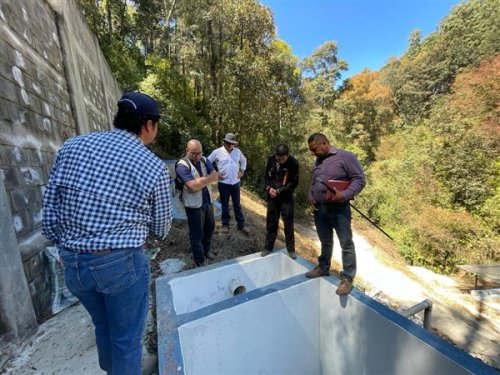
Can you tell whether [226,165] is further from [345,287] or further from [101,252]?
[101,252]

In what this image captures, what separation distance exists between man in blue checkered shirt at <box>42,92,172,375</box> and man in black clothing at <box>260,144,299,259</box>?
6.75 ft

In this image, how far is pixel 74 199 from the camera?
3.84ft

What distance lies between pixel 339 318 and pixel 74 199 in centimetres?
270

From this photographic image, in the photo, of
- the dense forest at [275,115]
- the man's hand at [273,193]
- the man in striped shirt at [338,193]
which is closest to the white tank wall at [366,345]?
the man in striped shirt at [338,193]

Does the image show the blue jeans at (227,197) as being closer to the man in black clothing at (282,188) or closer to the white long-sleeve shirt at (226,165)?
the white long-sleeve shirt at (226,165)

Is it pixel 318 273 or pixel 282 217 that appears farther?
pixel 282 217

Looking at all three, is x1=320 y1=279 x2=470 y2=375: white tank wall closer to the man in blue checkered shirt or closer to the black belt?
the man in blue checkered shirt

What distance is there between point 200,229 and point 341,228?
1.58m

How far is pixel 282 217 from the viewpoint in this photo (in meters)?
3.35

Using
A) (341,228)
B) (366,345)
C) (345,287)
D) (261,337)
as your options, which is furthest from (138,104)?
(366,345)

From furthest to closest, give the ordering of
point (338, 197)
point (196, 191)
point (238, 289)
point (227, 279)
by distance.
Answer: point (238, 289), point (227, 279), point (196, 191), point (338, 197)

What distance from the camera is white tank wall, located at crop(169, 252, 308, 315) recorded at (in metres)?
2.87

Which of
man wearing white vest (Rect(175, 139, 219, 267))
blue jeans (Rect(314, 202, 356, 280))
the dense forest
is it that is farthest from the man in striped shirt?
the dense forest

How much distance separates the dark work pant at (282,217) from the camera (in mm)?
3275
